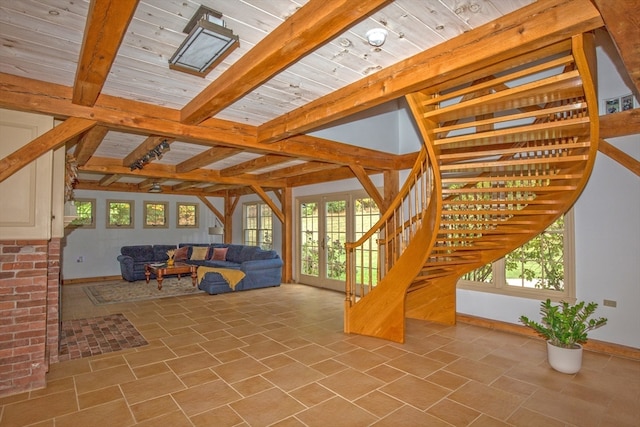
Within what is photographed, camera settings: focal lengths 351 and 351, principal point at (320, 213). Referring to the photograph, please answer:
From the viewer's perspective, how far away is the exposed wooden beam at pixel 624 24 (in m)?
1.38

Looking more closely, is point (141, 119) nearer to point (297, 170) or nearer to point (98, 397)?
point (98, 397)

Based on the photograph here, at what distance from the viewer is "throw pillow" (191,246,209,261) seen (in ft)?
29.5

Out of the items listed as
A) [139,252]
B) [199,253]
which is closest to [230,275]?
[199,253]

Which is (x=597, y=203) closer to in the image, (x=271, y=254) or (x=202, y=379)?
(x=202, y=379)

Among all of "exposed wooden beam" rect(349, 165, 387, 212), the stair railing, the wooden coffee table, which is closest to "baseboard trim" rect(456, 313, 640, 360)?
the stair railing

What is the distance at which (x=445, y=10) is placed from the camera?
1810mm

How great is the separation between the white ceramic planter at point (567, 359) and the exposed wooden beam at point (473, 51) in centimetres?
269

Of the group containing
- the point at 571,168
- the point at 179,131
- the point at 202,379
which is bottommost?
the point at 202,379

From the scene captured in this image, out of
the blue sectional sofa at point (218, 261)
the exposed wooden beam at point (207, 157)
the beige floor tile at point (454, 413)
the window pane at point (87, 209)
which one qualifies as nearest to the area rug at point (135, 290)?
the blue sectional sofa at point (218, 261)

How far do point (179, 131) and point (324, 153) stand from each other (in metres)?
1.95

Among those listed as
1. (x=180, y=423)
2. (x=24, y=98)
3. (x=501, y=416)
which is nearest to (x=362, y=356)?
(x=501, y=416)

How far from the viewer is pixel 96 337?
4.17 meters

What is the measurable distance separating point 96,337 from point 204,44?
12.5 feet

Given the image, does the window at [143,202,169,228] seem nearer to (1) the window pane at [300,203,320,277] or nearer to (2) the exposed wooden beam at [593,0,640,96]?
(1) the window pane at [300,203,320,277]
